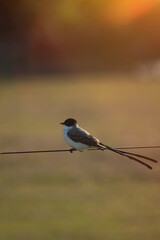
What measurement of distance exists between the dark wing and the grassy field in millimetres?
19426

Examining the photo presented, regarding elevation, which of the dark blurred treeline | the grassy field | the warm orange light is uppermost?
the dark blurred treeline

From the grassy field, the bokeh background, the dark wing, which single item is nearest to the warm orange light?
the bokeh background

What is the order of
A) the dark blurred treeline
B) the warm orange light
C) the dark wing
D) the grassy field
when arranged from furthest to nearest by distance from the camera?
1. the dark blurred treeline
2. the warm orange light
3. the grassy field
4. the dark wing

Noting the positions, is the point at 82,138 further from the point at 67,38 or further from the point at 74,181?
the point at 67,38

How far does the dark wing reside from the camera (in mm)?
7074

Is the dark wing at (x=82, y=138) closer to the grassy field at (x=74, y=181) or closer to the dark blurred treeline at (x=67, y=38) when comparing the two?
the grassy field at (x=74, y=181)

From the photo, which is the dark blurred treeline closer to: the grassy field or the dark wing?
the grassy field

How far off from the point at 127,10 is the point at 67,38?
20342 mm

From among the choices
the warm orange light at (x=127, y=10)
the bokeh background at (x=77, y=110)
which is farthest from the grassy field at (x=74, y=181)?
the warm orange light at (x=127, y=10)

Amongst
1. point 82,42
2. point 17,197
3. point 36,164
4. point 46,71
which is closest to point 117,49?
point 82,42

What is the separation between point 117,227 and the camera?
2944 centimetres

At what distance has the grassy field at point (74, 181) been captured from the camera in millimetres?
28953

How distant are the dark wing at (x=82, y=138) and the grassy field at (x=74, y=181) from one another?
19.4 m

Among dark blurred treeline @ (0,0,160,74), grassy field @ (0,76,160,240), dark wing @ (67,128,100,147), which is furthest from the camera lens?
dark blurred treeline @ (0,0,160,74)
